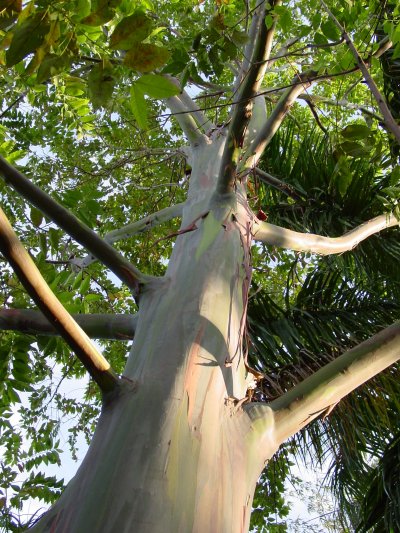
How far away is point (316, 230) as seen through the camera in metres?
3.69

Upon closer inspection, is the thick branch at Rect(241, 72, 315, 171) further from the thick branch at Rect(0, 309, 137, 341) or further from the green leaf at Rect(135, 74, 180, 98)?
the green leaf at Rect(135, 74, 180, 98)

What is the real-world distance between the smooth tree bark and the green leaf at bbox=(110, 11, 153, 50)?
1.64ft

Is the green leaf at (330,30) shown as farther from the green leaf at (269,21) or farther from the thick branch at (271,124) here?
the thick branch at (271,124)

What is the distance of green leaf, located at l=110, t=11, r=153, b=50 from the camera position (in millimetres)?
1064

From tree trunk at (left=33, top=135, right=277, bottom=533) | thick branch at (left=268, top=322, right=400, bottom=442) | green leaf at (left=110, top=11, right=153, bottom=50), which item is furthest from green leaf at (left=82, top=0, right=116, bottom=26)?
thick branch at (left=268, top=322, right=400, bottom=442)

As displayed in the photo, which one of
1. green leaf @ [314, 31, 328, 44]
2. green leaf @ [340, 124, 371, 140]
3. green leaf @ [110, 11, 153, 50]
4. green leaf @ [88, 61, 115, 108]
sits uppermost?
green leaf @ [314, 31, 328, 44]

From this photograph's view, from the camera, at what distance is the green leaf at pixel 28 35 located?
1085 millimetres

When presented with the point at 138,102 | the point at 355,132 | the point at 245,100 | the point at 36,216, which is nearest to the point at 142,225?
the point at 36,216

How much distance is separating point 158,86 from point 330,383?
3.48ft

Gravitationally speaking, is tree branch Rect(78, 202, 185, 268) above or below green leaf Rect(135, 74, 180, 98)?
above

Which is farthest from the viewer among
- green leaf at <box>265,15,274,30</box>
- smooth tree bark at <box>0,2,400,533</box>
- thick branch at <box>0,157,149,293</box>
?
green leaf at <box>265,15,274,30</box>

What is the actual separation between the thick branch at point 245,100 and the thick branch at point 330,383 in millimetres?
924

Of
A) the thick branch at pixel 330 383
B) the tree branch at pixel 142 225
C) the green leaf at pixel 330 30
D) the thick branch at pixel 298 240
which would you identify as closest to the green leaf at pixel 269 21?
the green leaf at pixel 330 30

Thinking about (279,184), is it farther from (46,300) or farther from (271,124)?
(46,300)
